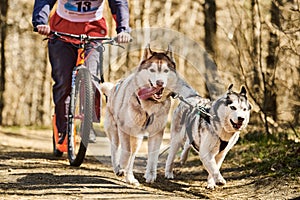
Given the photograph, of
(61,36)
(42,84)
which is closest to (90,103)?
(61,36)

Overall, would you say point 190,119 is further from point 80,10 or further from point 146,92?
point 80,10

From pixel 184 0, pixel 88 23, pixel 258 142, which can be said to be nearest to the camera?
pixel 88 23

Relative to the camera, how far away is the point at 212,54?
14820 millimetres

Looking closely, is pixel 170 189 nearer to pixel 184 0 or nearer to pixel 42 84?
pixel 42 84

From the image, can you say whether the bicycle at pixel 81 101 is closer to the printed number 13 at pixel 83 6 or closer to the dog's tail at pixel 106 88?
the dog's tail at pixel 106 88

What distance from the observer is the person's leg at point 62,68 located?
309 inches

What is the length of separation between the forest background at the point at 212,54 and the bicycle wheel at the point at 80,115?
612mm

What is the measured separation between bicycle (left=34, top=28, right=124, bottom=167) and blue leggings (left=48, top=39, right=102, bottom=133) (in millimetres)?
89

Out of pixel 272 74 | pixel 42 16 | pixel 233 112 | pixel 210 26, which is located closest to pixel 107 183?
pixel 233 112

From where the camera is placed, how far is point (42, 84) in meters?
20.0

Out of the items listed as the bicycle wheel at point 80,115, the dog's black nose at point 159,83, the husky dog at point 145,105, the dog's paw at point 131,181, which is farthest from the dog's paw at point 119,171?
the dog's black nose at point 159,83

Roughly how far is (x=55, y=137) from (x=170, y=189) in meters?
2.26

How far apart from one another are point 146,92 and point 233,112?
30.0 inches

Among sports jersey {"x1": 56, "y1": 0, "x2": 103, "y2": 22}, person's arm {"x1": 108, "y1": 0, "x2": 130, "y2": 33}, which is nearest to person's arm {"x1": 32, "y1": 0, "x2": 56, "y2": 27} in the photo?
sports jersey {"x1": 56, "y1": 0, "x2": 103, "y2": 22}
